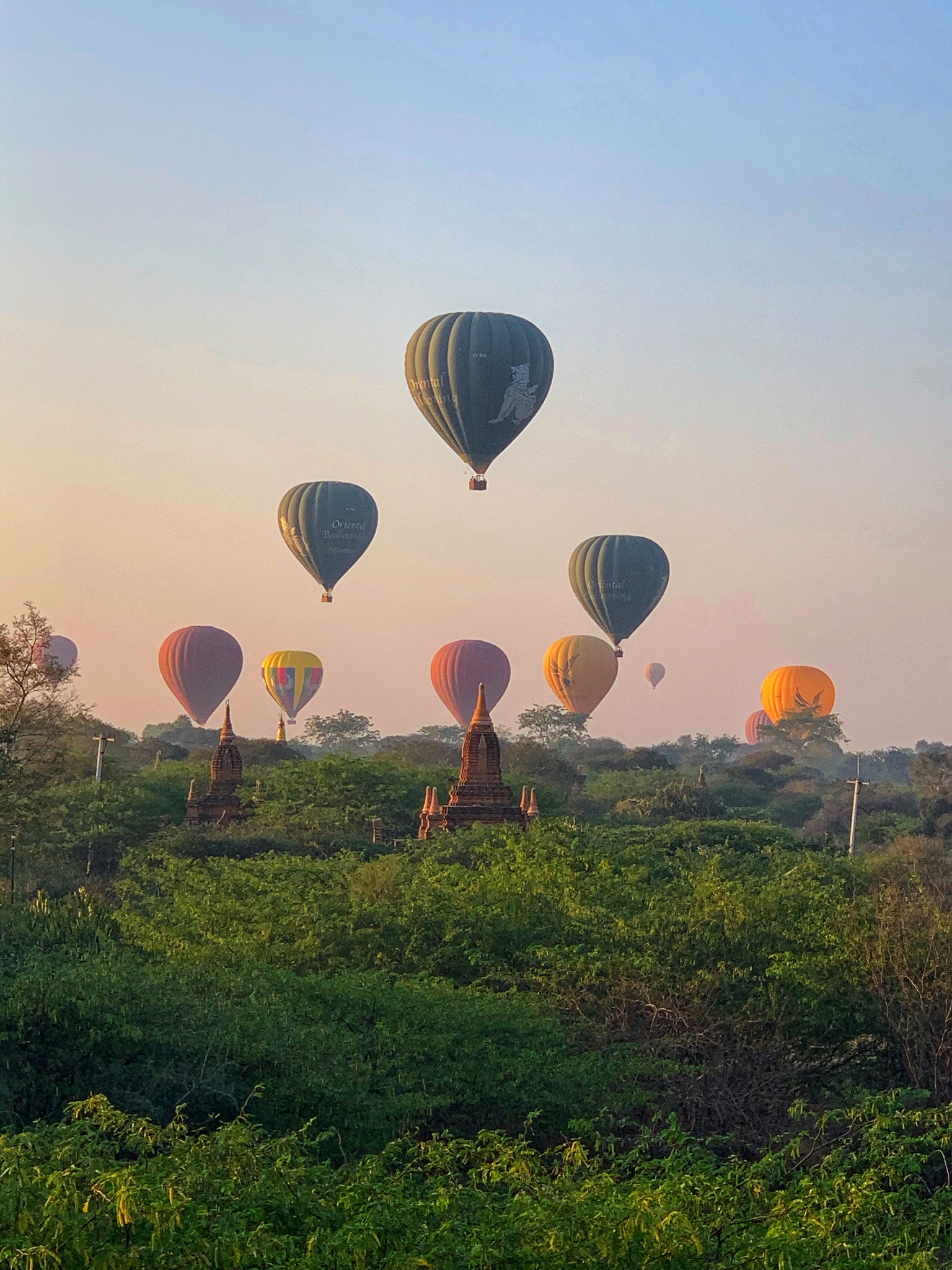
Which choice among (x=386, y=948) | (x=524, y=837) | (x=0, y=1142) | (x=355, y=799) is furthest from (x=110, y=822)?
(x=0, y=1142)

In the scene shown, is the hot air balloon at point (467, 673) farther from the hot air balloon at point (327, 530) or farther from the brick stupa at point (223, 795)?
the brick stupa at point (223, 795)

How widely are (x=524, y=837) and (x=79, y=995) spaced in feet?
67.0

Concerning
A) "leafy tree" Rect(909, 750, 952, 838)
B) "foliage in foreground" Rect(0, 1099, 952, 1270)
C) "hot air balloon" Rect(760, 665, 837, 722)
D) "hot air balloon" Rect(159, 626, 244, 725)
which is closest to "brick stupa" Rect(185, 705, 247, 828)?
"leafy tree" Rect(909, 750, 952, 838)

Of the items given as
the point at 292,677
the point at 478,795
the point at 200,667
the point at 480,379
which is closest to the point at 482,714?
the point at 478,795

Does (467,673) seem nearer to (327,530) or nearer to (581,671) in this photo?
(581,671)

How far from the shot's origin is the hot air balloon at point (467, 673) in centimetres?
14112

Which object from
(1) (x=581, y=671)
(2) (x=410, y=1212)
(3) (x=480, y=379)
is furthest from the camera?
(1) (x=581, y=671)

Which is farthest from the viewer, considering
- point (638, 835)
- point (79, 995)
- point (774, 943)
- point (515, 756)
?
point (515, 756)

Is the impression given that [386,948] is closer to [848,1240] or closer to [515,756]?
[848,1240]

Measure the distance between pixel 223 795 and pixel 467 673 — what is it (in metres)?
82.9

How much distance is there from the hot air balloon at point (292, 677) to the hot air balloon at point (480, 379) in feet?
240

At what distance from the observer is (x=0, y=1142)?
15570 millimetres

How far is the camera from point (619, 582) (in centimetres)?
10706

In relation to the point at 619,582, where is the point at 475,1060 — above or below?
below
